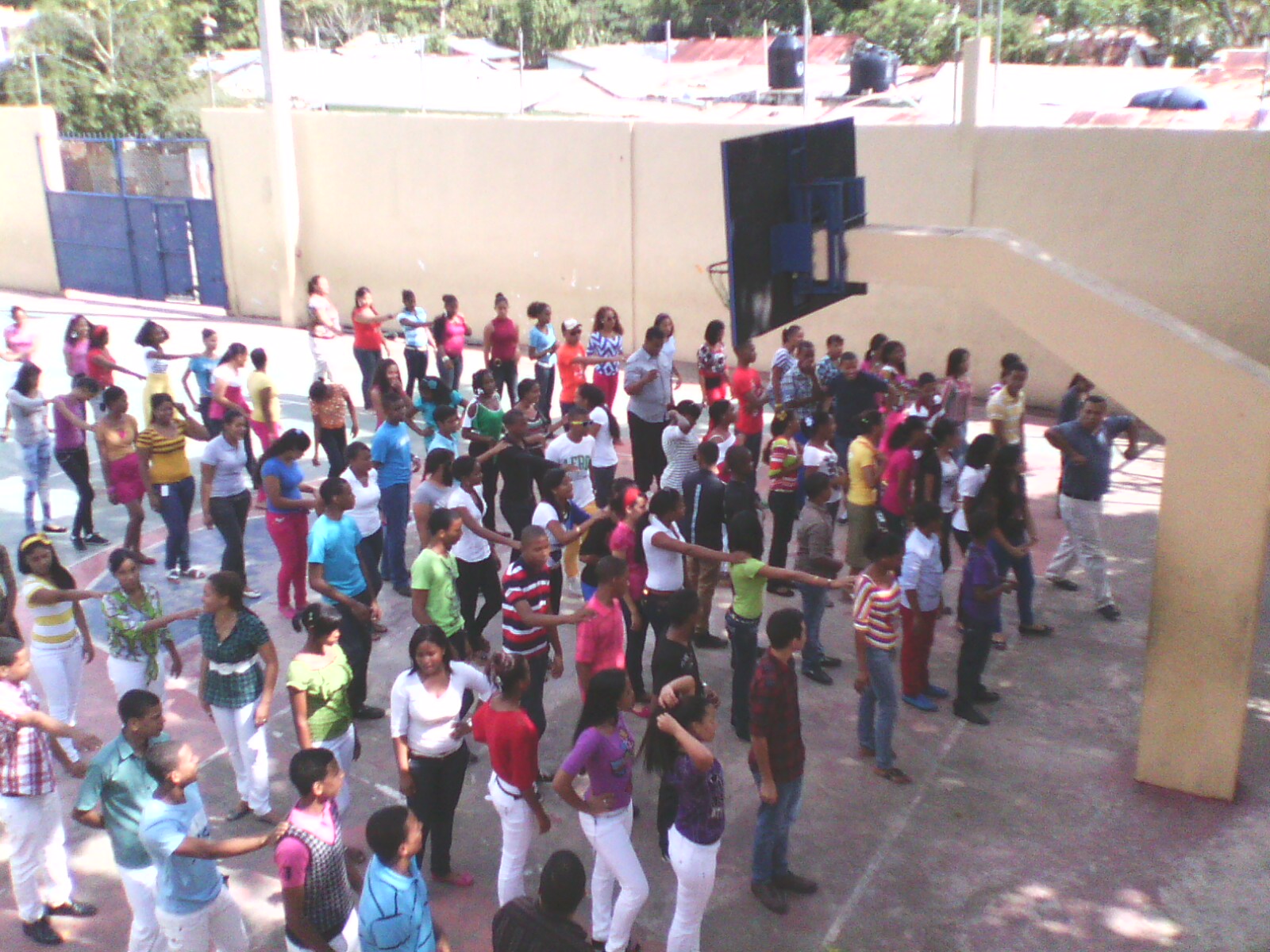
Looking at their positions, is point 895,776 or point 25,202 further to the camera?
point 25,202

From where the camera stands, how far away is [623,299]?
1628 centimetres

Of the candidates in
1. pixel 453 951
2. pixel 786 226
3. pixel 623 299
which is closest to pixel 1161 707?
pixel 786 226

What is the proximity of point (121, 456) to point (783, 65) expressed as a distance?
1413 centimetres

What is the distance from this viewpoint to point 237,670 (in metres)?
5.70

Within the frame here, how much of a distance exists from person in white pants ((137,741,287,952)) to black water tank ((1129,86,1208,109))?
1490 cm

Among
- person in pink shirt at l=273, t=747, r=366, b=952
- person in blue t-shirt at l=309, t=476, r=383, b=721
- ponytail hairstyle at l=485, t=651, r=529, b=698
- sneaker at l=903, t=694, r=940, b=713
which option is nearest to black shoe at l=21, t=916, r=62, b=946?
person in pink shirt at l=273, t=747, r=366, b=952

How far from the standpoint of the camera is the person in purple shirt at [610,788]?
482 cm

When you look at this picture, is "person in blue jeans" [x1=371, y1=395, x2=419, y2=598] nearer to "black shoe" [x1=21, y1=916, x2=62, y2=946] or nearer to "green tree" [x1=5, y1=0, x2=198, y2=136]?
"black shoe" [x1=21, y1=916, x2=62, y2=946]

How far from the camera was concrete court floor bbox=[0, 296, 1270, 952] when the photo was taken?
5348 millimetres

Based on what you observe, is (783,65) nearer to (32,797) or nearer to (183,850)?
(32,797)

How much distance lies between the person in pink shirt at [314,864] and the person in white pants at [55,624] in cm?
223

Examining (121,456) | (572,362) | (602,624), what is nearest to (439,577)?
(602,624)

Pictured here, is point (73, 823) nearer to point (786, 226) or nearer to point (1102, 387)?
point (786, 226)

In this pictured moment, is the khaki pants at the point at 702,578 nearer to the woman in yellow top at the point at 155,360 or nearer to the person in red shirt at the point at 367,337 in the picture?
the woman in yellow top at the point at 155,360
